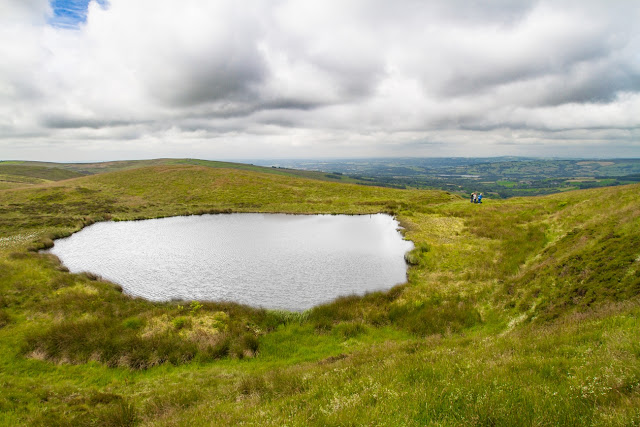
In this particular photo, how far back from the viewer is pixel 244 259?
31297 millimetres

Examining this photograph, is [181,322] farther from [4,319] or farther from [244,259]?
[244,259]

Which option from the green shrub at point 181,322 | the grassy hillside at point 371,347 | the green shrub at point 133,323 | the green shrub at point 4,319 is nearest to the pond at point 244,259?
the grassy hillside at point 371,347

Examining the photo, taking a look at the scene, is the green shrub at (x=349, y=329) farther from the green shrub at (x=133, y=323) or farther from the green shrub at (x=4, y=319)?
the green shrub at (x=4, y=319)

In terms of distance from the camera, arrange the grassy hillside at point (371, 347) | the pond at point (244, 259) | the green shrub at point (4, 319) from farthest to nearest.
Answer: the pond at point (244, 259) < the green shrub at point (4, 319) < the grassy hillside at point (371, 347)

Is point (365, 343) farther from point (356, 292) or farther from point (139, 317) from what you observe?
point (139, 317)

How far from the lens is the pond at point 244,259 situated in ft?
79.1

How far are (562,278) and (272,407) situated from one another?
673 inches

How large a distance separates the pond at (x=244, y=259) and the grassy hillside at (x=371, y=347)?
7.95 feet

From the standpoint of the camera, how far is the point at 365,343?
648 inches

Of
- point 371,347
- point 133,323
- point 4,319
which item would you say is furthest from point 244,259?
point 371,347

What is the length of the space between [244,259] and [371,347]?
19613mm

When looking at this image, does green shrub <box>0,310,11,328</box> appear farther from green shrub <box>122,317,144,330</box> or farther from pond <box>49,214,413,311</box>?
pond <box>49,214,413,311</box>

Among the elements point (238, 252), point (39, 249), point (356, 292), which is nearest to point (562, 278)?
point (356, 292)

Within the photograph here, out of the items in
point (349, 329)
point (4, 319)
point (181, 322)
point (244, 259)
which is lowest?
point (349, 329)
